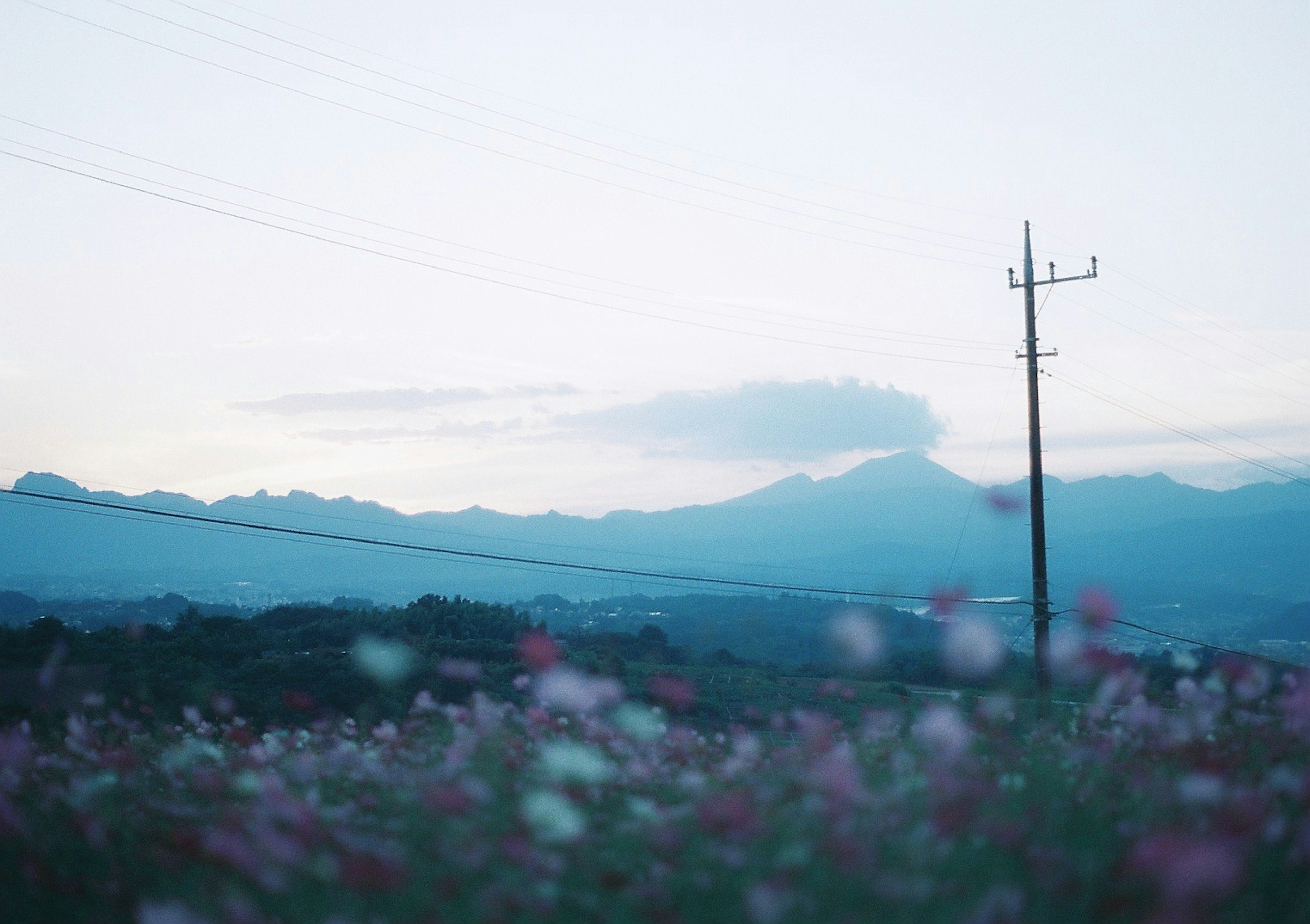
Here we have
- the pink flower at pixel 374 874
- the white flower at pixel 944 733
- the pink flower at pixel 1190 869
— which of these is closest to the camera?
the pink flower at pixel 1190 869

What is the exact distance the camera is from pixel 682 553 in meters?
180

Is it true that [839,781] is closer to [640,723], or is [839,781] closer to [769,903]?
[769,903]

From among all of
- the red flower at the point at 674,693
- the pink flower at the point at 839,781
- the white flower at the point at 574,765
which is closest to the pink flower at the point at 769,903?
the pink flower at the point at 839,781

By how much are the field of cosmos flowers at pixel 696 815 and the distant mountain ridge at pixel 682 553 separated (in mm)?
3412

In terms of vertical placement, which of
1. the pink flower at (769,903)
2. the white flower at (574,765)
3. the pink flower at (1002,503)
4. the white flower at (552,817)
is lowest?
the white flower at (574,765)

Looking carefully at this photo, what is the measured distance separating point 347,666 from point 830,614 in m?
53.7

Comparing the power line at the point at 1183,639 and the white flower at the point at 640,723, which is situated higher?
the white flower at the point at 640,723

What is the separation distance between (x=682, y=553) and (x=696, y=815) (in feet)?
576

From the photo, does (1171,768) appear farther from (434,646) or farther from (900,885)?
(434,646)

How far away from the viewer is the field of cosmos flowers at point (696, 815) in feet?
13.0

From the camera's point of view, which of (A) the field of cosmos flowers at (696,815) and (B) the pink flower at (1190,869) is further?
(A) the field of cosmos flowers at (696,815)

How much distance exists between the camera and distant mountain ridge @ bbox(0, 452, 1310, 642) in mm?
52781

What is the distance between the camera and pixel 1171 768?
5.93m

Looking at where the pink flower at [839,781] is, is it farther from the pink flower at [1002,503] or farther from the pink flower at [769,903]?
the pink flower at [1002,503]
